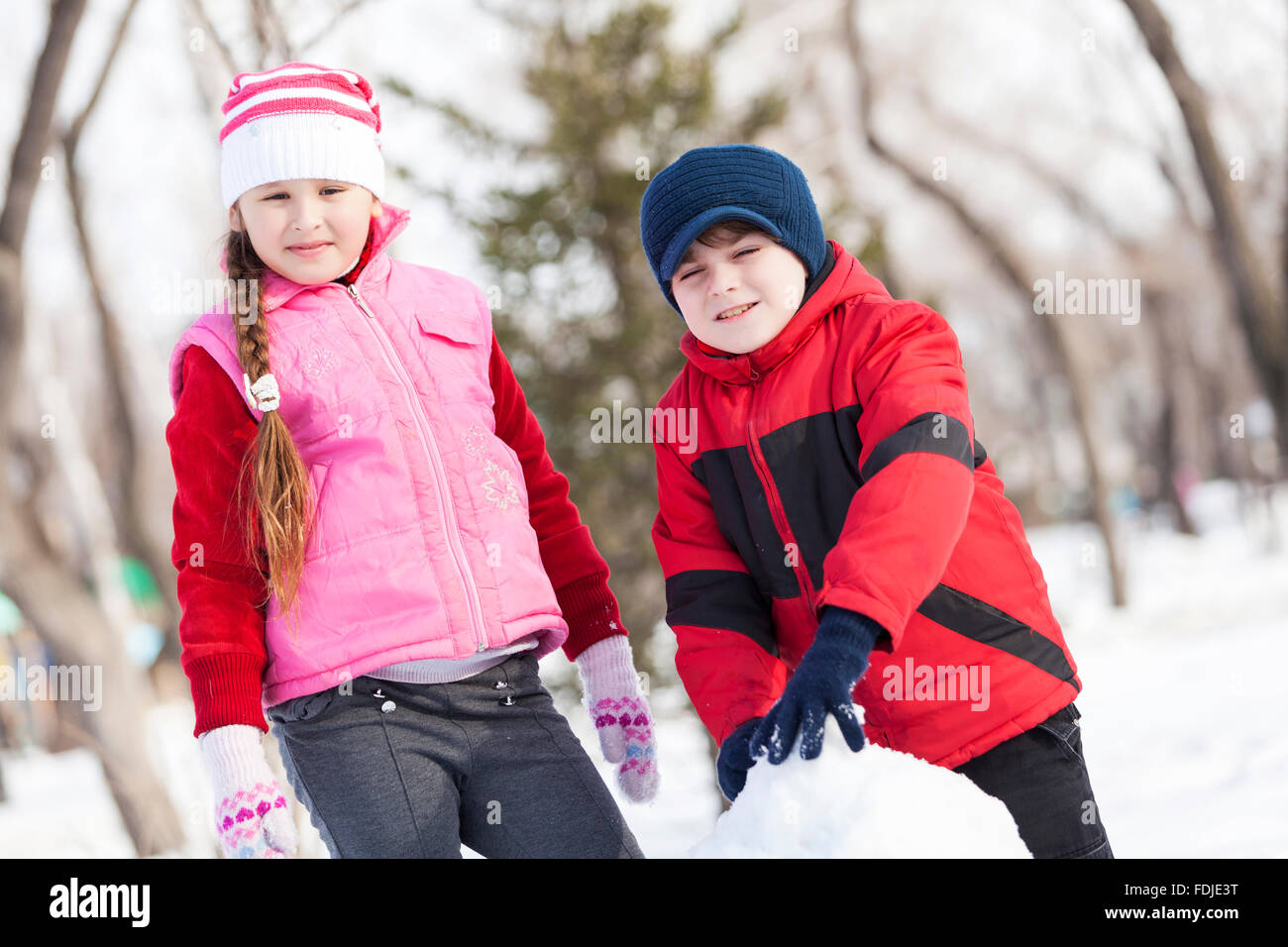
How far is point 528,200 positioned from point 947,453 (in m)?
5.26

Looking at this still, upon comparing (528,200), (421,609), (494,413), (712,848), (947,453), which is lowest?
(712,848)

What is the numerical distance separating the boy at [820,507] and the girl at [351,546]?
34 centimetres

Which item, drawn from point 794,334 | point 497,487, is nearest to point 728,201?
point 794,334

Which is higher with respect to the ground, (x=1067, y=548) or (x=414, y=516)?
(x=1067, y=548)

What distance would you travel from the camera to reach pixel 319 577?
200 centimetres

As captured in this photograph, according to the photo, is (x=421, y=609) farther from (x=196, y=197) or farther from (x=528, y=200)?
(x=196, y=197)

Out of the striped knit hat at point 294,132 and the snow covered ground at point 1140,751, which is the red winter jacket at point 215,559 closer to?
Result: the striped knit hat at point 294,132

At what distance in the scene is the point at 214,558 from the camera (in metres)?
1.99

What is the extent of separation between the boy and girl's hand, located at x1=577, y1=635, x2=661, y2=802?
0.28 meters

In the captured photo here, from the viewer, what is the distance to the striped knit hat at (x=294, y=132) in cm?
215

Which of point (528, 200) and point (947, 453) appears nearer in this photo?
point (947, 453)

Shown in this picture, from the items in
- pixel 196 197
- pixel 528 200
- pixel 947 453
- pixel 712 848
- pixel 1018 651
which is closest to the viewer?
pixel 712 848
